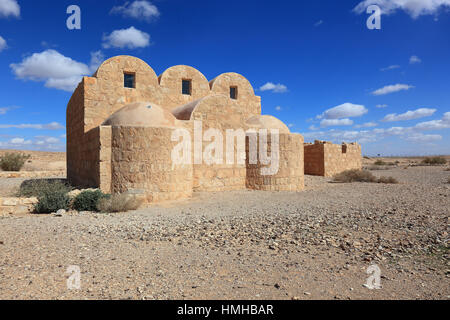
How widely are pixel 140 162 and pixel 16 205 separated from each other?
8.70 ft

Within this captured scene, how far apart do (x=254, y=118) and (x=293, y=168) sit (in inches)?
103

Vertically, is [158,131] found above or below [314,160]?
above

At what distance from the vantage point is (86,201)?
20.2ft

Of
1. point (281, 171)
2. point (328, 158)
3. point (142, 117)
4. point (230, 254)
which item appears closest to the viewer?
point (230, 254)

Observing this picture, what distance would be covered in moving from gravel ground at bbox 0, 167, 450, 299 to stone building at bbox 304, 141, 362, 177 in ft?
31.3

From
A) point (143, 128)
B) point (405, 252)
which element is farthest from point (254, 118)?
point (405, 252)

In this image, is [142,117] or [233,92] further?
[233,92]

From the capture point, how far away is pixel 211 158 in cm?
934

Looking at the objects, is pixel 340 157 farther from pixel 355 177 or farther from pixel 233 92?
pixel 233 92

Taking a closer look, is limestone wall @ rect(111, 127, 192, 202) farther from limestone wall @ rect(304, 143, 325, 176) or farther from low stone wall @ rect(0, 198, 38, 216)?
limestone wall @ rect(304, 143, 325, 176)

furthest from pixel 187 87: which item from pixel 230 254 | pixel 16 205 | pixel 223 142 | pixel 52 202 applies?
pixel 230 254

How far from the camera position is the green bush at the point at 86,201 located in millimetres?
6156

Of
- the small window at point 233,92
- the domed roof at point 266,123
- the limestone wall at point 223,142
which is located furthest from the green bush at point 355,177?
the small window at point 233,92

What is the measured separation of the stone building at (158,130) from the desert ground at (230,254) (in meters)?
1.59
